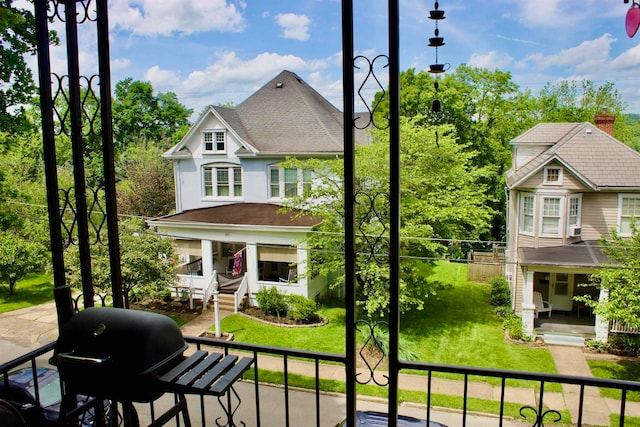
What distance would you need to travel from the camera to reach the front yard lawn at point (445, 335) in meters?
6.24

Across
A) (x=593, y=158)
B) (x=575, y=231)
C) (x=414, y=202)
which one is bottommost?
(x=575, y=231)

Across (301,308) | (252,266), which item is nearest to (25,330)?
(252,266)

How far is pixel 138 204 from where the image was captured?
9.54 meters

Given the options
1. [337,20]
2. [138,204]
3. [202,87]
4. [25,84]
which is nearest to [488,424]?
[202,87]

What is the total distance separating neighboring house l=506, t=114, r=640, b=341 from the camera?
22.0ft

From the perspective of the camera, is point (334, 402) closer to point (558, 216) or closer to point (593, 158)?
point (558, 216)

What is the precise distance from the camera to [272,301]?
7.52m

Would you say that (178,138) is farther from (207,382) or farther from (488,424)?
(207,382)

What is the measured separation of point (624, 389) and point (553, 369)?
5718 mm

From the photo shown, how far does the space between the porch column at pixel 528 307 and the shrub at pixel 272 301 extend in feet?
12.9

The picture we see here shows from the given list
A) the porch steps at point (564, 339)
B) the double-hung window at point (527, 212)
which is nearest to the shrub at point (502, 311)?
the porch steps at point (564, 339)

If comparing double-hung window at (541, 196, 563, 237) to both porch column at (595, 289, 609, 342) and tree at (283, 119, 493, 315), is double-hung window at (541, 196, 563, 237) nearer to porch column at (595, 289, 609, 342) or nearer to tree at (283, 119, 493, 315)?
tree at (283, 119, 493, 315)

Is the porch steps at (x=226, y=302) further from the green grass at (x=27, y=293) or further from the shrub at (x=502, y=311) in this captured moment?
the shrub at (x=502, y=311)

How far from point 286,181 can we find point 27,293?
18.0 ft
